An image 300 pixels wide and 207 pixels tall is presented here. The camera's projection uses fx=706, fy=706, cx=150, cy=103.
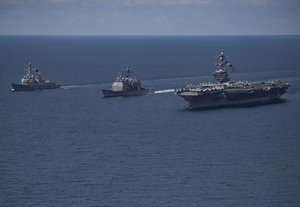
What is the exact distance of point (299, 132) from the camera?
10438 cm

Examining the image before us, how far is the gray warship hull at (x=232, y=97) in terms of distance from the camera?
129375mm

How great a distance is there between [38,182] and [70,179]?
343cm

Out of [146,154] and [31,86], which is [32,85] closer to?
[31,86]

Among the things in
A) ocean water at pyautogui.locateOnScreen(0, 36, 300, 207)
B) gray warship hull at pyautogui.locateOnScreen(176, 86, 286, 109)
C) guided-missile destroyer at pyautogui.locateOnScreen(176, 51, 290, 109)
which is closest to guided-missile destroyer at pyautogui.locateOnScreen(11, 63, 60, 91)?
ocean water at pyautogui.locateOnScreen(0, 36, 300, 207)

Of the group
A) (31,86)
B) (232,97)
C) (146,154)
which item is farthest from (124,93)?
(146,154)

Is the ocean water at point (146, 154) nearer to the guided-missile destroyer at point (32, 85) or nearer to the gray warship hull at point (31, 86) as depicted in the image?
the gray warship hull at point (31, 86)

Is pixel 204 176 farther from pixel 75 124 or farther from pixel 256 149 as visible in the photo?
pixel 75 124

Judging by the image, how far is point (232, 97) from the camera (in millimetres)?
134375

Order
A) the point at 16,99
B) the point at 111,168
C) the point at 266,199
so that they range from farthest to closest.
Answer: the point at 16,99 < the point at 111,168 < the point at 266,199

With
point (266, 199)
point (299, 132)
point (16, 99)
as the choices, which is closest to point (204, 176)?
point (266, 199)

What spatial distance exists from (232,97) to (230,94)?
0.95 meters

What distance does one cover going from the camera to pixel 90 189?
71.8 m

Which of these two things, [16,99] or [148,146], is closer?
[148,146]

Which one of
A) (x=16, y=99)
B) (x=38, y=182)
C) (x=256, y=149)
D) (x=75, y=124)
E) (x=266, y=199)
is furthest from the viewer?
(x=16, y=99)
